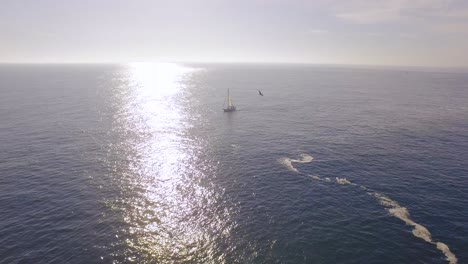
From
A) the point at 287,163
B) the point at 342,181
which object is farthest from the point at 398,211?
the point at 287,163

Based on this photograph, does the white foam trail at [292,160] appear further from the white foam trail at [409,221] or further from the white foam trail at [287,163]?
the white foam trail at [409,221]

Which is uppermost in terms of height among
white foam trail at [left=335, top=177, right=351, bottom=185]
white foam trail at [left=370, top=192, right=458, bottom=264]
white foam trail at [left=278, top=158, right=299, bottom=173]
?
white foam trail at [left=278, top=158, right=299, bottom=173]

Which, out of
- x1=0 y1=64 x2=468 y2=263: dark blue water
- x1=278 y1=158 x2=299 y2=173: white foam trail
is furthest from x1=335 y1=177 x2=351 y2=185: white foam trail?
x1=278 y1=158 x2=299 y2=173: white foam trail

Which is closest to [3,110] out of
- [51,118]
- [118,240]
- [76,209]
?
[51,118]

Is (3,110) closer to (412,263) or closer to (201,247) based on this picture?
(201,247)

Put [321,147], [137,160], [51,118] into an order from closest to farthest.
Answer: [137,160]
[321,147]
[51,118]

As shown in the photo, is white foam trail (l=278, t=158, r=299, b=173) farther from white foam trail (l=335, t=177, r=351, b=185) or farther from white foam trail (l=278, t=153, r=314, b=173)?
white foam trail (l=335, t=177, r=351, b=185)

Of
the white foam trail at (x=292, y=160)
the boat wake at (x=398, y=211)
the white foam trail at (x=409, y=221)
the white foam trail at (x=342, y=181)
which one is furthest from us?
the white foam trail at (x=292, y=160)

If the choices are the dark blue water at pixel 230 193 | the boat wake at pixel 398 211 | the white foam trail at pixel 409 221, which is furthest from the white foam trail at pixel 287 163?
the white foam trail at pixel 409 221
